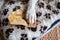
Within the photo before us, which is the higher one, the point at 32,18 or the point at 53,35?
the point at 32,18

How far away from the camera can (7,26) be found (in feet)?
3.43

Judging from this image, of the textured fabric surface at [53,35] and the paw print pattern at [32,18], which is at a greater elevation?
the paw print pattern at [32,18]

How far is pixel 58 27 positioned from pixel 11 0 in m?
0.40

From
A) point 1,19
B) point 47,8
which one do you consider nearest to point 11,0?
point 1,19

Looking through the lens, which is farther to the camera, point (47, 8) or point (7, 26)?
point (47, 8)

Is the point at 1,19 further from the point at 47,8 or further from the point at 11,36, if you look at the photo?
the point at 47,8

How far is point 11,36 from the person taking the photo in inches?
39.6

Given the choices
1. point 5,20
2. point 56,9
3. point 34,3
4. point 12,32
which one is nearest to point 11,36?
point 12,32

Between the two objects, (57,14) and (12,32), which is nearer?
(12,32)

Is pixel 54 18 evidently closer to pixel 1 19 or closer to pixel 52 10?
pixel 52 10

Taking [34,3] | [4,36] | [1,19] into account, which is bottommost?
[4,36]

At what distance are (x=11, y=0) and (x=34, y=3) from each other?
0.20 meters

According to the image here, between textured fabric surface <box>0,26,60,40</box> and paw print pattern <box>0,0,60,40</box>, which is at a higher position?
paw print pattern <box>0,0,60,40</box>

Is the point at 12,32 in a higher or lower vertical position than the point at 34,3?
lower
